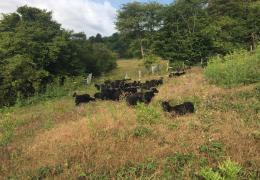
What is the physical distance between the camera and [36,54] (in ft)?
113

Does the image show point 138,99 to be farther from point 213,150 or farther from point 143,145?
point 213,150

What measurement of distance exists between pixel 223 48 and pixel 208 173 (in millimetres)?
33220

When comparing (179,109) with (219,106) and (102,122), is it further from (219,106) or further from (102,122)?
(102,122)

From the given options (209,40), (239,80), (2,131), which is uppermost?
(209,40)

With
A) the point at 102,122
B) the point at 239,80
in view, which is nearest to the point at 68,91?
the point at 239,80

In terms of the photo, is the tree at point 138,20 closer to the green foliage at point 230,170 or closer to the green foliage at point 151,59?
the green foliage at point 151,59

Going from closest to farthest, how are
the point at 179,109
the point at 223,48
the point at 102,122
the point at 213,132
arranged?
1. the point at 213,132
2. the point at 102,122
3. the point at 179,109
4. the point at 223,48

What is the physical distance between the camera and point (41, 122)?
15.1 metres

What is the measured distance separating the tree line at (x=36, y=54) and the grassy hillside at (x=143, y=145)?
15.5 meters

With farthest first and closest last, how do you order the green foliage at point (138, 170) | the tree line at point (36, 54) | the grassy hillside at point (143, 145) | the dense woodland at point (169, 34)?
1. the dense woodland at point (169, 34)
2. the tree line at point (36, 54)
3. the grassy hillside at point (143, 145)
4. the green foliage at point (138, 170)

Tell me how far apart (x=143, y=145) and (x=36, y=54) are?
27104mm

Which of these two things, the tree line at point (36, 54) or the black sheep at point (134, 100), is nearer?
the black sheep at point (134, 100)

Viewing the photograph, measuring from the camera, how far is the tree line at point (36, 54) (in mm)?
28520

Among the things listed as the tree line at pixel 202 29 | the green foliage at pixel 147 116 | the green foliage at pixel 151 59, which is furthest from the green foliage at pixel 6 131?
the tree line at pixel 202 29
